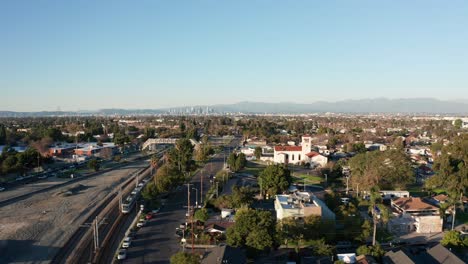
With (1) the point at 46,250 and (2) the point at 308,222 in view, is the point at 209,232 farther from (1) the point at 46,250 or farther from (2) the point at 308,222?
Answer: (1) the point at 46,250

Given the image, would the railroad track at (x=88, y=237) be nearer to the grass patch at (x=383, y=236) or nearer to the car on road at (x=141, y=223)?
the car on road at (x=141, y=223)

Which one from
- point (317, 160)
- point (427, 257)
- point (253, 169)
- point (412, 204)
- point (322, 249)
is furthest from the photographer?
point (317, 160)

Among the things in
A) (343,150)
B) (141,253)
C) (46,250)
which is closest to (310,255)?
(141,253)

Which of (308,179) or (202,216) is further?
(308,179)

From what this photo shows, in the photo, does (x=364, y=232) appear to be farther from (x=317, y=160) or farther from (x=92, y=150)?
(x=92, y=150)

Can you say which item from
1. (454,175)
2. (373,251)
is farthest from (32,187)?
(454,175)

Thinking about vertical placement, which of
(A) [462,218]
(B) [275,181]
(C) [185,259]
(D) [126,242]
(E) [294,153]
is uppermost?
(B) [275,181]
